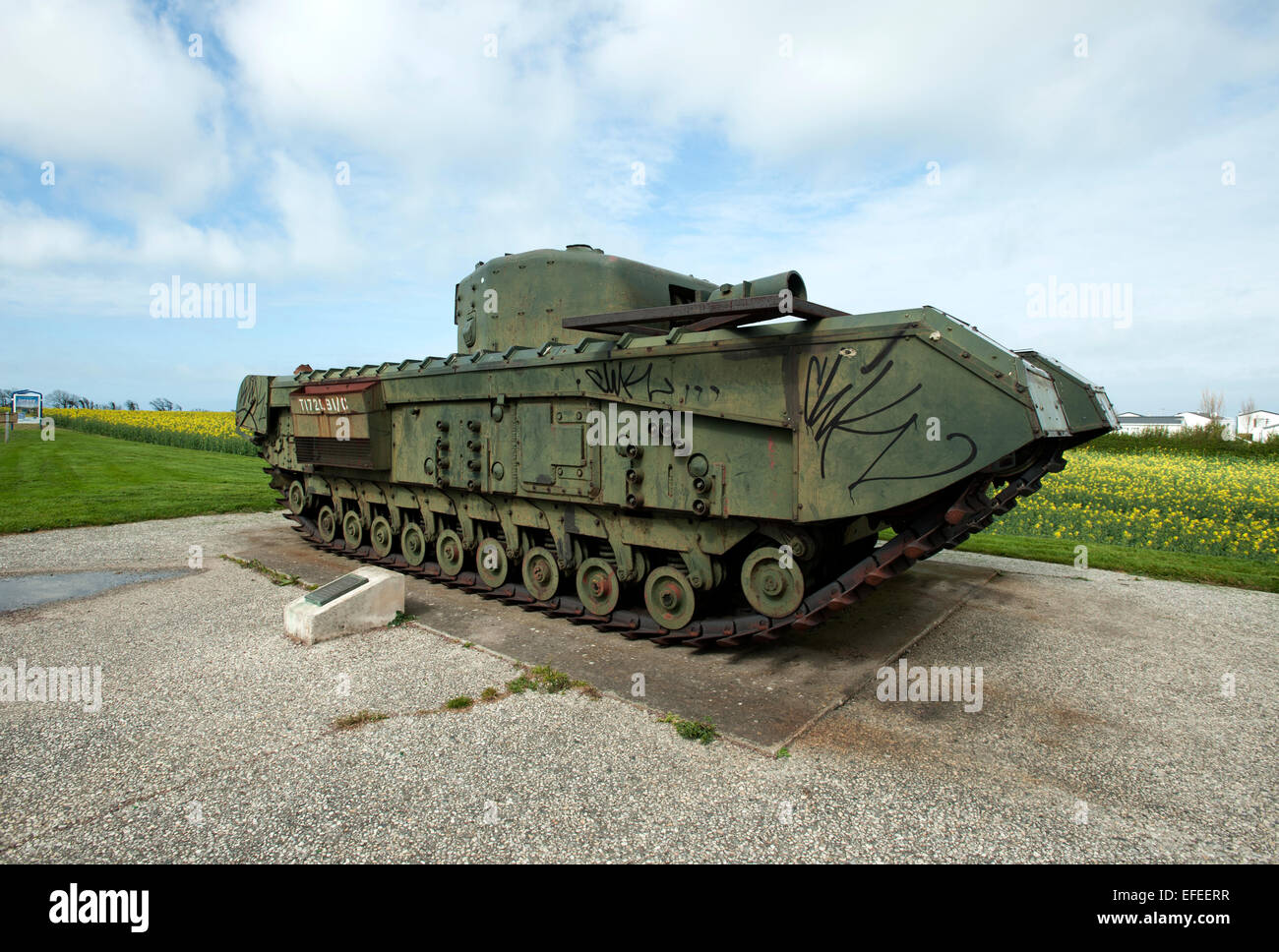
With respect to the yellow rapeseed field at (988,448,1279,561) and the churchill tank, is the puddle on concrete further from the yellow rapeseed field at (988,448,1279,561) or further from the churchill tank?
the yellow rapeseed field at (988,448,1279,561)

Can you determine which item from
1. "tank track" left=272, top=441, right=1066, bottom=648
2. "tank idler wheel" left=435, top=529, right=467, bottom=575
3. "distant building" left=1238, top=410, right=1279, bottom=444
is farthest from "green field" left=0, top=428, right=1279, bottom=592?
"distant building" left=1238, top=410, right=1279, bottom=444

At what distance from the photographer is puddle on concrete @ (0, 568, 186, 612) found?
29.2ft

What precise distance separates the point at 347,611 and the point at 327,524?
5.43 m

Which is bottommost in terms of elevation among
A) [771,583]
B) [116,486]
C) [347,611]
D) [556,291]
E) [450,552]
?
[347,611]

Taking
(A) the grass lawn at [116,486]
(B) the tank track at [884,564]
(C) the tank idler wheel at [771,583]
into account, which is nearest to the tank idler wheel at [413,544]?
(B) the tank track at [884,564]

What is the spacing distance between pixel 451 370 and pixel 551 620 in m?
3.47

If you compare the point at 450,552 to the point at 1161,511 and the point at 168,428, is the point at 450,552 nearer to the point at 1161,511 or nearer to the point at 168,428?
the point at 1161,511

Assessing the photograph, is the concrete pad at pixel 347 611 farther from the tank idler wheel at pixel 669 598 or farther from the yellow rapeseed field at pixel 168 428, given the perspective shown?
the yellow rapeseed field at pixel 168 428

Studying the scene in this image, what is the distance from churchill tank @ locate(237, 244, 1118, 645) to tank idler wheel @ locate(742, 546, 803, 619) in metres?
0.02

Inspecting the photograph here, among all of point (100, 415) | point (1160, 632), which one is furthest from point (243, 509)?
point (100, 415)

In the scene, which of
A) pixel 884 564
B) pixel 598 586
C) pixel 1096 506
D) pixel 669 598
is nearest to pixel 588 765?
pixel 669 598

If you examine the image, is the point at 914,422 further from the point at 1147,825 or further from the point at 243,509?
the point at 243,509

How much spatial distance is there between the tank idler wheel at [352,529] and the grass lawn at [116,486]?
625 cm

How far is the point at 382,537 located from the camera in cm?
1100
